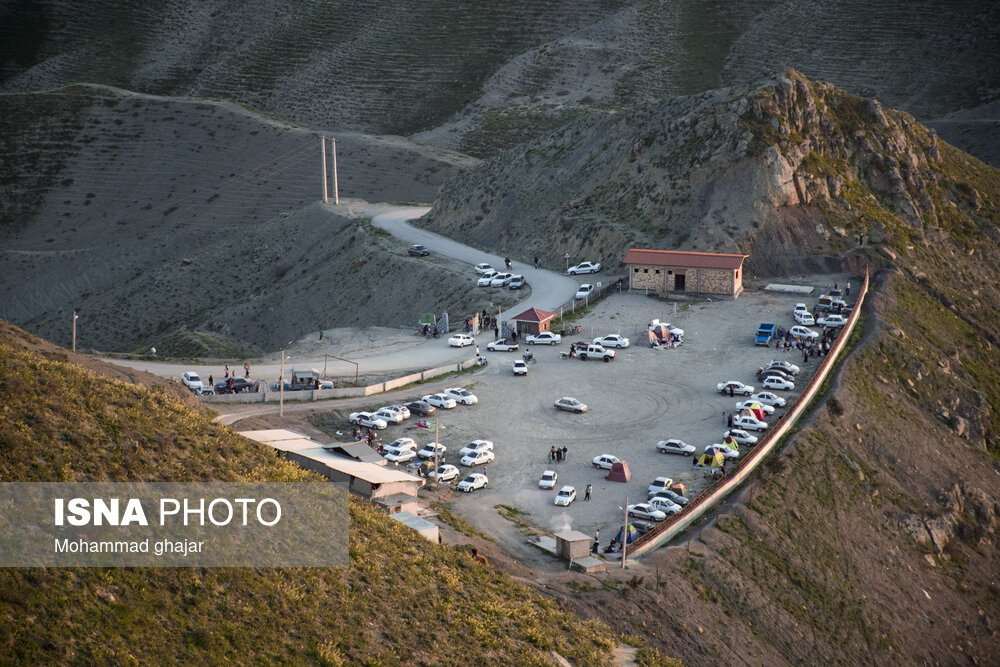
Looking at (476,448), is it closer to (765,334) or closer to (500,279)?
(765,334)

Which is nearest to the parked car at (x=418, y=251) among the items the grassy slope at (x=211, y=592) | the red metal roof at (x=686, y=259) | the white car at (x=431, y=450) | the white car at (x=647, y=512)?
the red metal roof at (x=686, y=259)

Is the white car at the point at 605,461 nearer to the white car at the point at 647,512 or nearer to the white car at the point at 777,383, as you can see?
the white car at the point at 647,512

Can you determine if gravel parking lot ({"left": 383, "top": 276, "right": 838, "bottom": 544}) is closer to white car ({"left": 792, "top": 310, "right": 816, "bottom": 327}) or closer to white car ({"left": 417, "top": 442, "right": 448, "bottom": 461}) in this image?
white car ({"left": 417, "top": 442, "right": 448, "bottom": 461})

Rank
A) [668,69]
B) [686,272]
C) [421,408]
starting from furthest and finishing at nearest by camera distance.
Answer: [668,69]
[686,272]
[421,408]

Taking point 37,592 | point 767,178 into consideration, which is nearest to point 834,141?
point 767,178

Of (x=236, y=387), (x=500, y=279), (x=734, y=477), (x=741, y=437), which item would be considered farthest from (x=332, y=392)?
(x=500, y=279)

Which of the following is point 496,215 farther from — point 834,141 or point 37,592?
point 37,592

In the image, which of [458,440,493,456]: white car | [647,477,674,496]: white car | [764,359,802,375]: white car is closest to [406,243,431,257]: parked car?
[764,359,802,375]: white car
